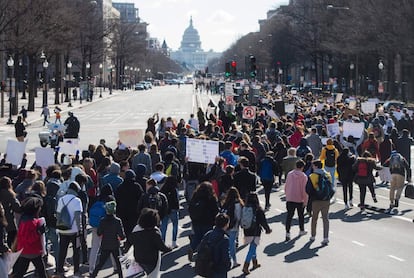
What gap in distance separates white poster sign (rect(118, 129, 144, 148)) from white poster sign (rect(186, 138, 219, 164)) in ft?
15.7

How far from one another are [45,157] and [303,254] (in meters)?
6.27

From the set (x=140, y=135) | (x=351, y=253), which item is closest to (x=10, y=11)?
(x=140, y=135)

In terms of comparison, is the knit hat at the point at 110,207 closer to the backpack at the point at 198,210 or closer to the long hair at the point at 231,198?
the backpack at the point at 198,210

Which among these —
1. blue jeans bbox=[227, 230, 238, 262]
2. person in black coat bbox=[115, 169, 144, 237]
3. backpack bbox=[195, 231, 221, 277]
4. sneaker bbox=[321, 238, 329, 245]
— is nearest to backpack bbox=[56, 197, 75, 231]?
person in black coat bbox=[115, 169, 144, 237]

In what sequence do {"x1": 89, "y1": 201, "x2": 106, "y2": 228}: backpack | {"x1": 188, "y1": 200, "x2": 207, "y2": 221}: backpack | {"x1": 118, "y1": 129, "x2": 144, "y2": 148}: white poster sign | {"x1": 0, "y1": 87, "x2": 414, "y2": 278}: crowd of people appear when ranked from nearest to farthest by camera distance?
{"x1": 0, "y1": 87, "x2": 414, "y2": 278}: crowd of people
{"x1": 89, "y1": 201, "x2": 106, "y2": 228}: backpack
{"x1": 188, "y1": 200, "x2": 207, "y2": 221}: backpack
{"x1": 118, "y1": 129, "x2": 144, "y2": 148}: white poster sign

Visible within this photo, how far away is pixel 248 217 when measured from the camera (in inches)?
519

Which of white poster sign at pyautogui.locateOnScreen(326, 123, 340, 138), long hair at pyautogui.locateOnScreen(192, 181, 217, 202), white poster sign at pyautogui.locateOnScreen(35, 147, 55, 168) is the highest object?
white poster sign at pyautogui.locateOnScreen(326, 123, 340, 138)

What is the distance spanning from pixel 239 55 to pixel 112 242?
18906cm

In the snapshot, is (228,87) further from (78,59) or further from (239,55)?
(239,55)

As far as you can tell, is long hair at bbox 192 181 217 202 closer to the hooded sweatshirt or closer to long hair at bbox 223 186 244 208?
long hair at bbox 223 186 244 208

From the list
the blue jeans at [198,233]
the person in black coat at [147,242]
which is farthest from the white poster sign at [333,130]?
the person in black coat at [147,242]

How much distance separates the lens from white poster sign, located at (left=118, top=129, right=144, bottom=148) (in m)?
22.8

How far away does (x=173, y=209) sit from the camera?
14961 millimetres

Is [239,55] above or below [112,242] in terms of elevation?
above
